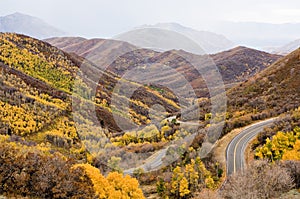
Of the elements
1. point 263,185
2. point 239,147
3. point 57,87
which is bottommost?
point 57,87

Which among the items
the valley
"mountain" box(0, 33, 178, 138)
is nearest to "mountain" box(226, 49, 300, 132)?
the valley

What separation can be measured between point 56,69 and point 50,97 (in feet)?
98.3

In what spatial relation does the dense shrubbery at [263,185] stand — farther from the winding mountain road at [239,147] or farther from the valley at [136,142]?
the winding mountain road at [239,147]

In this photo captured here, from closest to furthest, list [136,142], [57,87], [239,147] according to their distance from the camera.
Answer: [239,147], [136,142], [57,87]

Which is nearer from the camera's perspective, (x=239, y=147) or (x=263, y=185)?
(x=263, y=185)

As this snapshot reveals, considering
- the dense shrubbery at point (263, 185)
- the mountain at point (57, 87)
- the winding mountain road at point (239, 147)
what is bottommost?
the mountain at point (57, 87)

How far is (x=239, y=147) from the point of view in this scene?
35656 mm

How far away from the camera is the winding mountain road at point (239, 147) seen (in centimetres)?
3189

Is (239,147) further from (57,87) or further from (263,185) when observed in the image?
(57,87)

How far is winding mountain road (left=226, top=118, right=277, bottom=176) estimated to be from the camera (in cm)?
3189

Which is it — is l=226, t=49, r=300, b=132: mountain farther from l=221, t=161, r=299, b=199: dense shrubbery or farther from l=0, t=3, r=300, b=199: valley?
l=221, t=161, r=299, b=199: dense shrubbery

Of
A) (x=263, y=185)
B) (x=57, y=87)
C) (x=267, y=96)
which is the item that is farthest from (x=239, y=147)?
(x=57, y=87)

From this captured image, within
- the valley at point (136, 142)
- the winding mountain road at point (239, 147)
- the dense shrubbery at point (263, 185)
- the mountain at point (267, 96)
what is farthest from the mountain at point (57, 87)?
the dense shrubbery at point (263, 185)

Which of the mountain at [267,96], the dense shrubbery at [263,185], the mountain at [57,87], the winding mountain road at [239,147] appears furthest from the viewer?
the mountain at [57,87]
